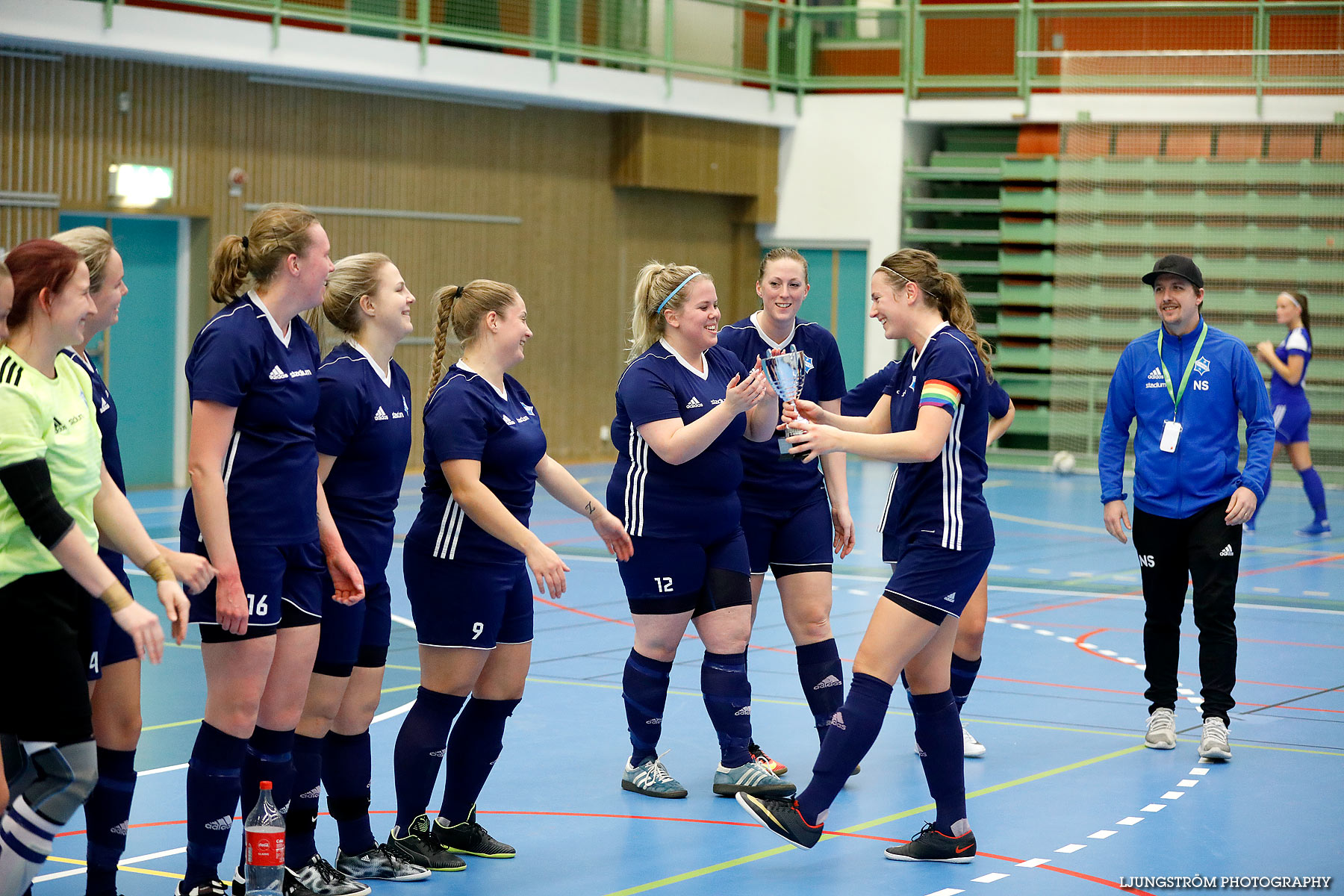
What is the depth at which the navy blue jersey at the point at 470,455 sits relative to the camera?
4590 mm

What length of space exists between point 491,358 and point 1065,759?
2910mm

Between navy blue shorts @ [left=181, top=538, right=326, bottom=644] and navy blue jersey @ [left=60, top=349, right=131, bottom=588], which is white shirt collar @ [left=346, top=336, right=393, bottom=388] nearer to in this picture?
navy blue shorts @ [left=181, top=538, right=326, bottom=644]

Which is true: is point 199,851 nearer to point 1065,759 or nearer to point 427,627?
point 427,627

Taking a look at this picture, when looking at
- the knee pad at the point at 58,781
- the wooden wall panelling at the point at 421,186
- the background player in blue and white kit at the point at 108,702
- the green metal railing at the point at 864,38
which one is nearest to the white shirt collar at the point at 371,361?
the background player in blue and white kit at the point at 108,702

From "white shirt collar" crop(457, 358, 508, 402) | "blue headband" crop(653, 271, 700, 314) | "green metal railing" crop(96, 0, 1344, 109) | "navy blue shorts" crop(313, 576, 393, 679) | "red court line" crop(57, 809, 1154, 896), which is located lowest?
"red court line" crop(57, 809, 1154, 896)

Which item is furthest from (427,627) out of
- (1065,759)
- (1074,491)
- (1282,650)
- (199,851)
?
(1074,491)

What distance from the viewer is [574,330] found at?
63.6 feet

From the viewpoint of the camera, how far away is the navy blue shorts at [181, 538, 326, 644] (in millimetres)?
3971

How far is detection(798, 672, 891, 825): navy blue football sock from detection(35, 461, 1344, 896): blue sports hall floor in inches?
8.3

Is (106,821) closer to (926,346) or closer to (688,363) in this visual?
(688,363)

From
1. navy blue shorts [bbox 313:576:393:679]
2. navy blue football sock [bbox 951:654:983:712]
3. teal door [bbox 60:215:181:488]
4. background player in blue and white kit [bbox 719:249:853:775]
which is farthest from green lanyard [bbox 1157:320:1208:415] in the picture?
teal door [bbox 60:215:181:488]

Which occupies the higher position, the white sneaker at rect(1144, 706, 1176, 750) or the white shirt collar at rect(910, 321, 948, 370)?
the white shirt collar at rect(910, 321, 948, 370)

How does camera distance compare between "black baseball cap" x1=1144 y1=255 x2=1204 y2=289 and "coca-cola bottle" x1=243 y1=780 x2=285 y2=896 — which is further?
"black baseball cap" x1=1144 y1=255 x2=1204 y2=289

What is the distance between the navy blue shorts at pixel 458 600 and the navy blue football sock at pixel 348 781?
376 millimetres
